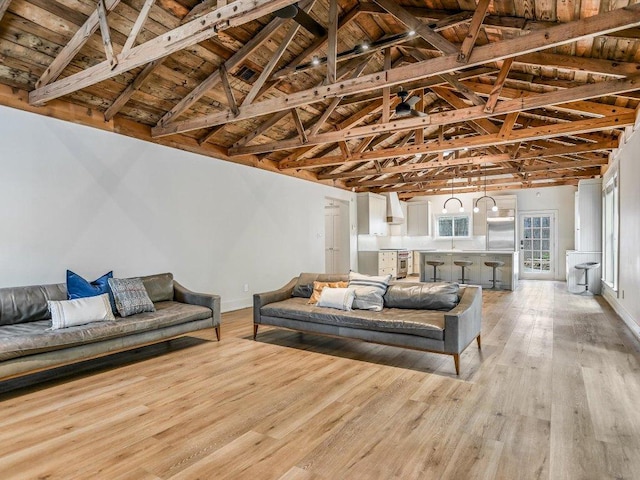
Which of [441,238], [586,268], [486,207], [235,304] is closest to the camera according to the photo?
[235,304]

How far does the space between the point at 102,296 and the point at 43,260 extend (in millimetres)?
1009

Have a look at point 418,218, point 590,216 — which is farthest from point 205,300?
point 418,218

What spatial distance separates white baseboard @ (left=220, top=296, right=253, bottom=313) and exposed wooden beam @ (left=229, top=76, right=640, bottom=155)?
2.59 meters

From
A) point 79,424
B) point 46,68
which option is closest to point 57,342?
point 79,424

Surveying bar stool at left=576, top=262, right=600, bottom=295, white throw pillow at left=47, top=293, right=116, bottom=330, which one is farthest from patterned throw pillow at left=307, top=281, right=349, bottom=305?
bar stool at left=576, top=262, right=600, bottom=295

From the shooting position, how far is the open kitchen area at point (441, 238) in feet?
30.1

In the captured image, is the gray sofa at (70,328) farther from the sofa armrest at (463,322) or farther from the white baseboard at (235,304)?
the sofa armrest at (463,322)

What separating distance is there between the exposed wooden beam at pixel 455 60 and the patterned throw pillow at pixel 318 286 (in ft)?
7.21

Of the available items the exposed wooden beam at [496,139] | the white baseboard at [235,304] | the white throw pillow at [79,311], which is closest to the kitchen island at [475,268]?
the exposed wooden beam at [496,139]

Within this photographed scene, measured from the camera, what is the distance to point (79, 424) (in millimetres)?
2518

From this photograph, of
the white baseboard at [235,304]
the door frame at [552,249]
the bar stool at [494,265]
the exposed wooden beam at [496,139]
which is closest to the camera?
the exposed wooden beam at [496,139]

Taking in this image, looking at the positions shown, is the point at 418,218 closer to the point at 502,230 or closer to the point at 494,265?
the point at 502,230

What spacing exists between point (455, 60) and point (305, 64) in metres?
2.07

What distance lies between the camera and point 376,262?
1016 cm
